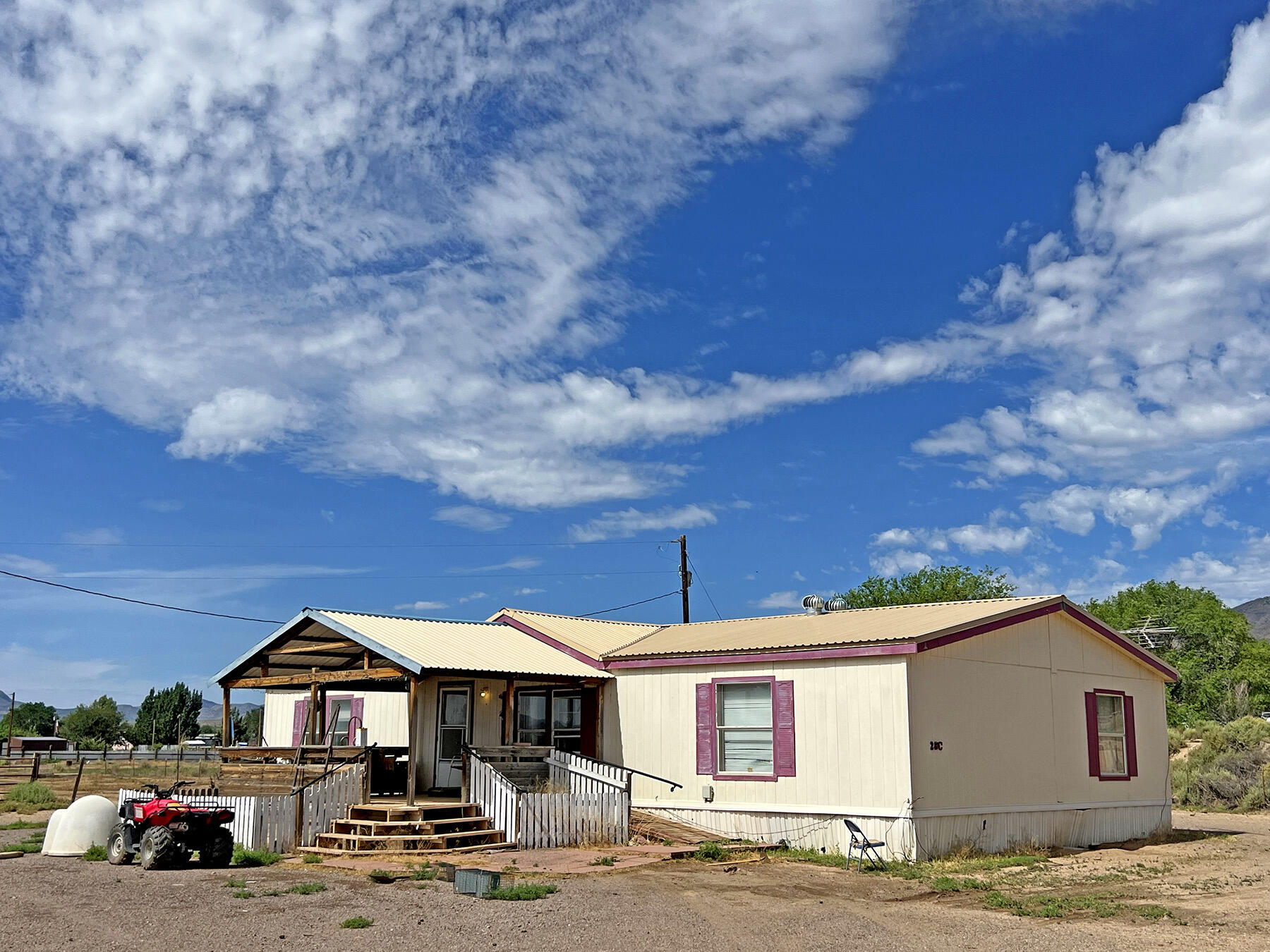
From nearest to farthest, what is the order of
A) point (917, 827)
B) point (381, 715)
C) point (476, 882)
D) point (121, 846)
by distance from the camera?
point (476, 882)
point (121, 846)
point (917, 827)
point (381, 715)

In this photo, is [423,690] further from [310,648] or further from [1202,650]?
[1202,650]

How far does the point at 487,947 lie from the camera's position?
9.59 meters

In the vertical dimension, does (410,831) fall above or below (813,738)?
below

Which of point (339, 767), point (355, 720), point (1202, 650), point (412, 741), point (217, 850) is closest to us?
point (217, 850)

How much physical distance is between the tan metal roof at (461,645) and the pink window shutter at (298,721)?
5355mm

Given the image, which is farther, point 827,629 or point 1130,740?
point 1130,740

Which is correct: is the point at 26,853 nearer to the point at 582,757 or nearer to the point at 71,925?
the point at 71,925

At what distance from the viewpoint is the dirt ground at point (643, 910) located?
10.0 metres

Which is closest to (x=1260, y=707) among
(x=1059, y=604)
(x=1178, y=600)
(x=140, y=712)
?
(x=1178, y=600)

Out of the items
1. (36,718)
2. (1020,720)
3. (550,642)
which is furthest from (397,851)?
(36,718)

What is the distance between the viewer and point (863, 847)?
1612cm

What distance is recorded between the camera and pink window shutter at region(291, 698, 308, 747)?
25375 mm

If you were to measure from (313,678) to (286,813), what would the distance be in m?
3.04

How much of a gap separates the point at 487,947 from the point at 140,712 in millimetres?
98379
